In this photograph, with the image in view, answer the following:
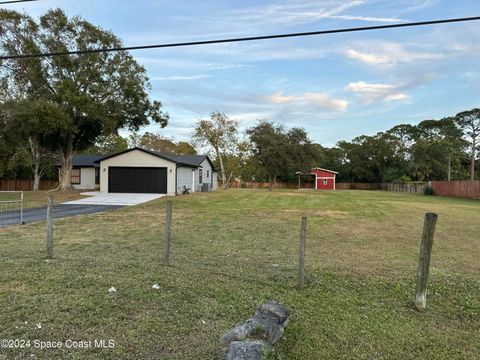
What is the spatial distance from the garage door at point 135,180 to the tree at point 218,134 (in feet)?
68.1

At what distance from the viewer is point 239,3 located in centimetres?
817

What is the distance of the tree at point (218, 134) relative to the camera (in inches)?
1857

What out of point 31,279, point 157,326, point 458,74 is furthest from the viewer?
point 458,74

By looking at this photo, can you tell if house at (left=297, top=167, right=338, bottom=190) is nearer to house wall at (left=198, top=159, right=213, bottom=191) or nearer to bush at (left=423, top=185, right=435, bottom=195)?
bush at (left=423, top=185, right=435, bottom=195)

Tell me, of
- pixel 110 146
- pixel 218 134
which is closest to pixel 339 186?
pixel 218 134

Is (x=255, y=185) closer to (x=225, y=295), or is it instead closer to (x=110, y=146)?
(x=110, y=146)

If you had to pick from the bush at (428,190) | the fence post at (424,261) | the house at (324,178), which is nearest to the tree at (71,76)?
the fence post at (424,261)

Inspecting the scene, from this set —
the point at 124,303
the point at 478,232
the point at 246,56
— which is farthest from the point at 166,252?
the point at 478,232

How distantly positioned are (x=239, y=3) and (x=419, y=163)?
51638mm

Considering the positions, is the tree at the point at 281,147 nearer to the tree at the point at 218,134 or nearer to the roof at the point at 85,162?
the tree at the point at 218,134

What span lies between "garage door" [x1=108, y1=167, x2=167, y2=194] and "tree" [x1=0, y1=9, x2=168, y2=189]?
4.61m

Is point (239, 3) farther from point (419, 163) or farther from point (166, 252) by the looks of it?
point (419, 163)

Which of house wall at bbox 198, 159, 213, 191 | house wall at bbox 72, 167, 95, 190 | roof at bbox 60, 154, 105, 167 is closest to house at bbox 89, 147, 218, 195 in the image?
roof at bbox 60, 154, 105, 167

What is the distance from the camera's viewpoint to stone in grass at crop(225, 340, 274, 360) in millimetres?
2715
